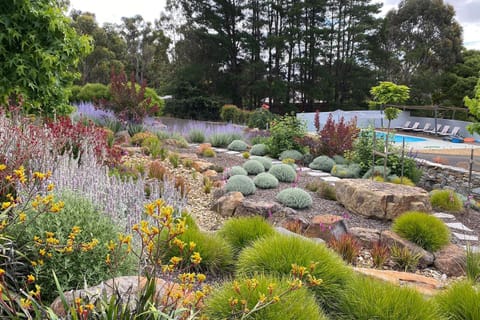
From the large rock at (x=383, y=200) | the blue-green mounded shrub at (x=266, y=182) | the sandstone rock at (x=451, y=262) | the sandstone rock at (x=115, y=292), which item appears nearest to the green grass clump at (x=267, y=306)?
the sandstone rock at (x=115, y=292)

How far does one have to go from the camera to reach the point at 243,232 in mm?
2924

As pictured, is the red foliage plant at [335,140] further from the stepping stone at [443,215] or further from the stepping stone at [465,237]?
the stepping stone at [465,237]

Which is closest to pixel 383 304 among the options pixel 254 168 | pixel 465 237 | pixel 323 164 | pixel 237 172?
pixel 465 237

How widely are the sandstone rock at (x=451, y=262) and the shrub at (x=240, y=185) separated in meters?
2.28

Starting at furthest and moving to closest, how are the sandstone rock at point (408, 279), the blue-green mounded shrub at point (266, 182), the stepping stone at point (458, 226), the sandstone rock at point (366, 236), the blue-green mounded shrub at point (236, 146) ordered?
the blue-green mounded shrub at point (236, 146)
the blue-green mounded shrub at point (266, 182)
the stepping stone at point (458, 226)
the sandstone rock at point (366, 236)
the sandstone rock at point (408, 279)

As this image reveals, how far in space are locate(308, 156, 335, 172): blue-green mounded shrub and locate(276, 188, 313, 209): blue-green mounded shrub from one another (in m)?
2.75

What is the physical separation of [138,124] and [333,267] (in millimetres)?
7118

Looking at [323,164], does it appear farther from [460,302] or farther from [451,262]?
[460,302]

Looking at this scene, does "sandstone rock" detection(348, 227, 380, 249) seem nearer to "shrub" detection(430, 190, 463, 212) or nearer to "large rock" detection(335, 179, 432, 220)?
"large rock" detection(335, 179, 432, 220)

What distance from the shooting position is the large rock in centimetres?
453

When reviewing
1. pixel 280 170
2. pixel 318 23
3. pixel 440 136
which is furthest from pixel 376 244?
pixel 318 23

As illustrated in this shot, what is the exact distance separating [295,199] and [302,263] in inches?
97.8

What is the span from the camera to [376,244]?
3.62 metres

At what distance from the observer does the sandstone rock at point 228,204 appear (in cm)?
429
